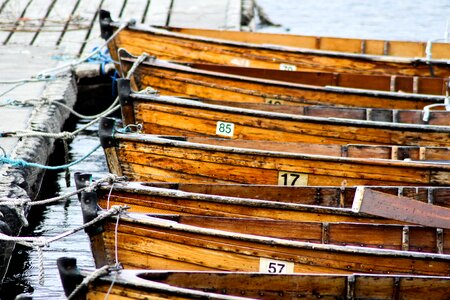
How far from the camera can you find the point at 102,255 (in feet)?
22.7

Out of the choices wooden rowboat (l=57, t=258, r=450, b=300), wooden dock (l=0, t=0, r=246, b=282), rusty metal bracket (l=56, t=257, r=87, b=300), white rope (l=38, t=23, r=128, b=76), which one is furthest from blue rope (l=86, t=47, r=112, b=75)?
rusty metal bracket (l=56, t=257, r=87, b=300)

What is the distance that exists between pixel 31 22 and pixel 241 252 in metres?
8.22

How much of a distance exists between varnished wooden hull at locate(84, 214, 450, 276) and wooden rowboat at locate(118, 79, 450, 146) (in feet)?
9.02

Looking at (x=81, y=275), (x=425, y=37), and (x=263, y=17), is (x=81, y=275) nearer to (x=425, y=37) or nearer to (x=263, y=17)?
(x=263, y=17)

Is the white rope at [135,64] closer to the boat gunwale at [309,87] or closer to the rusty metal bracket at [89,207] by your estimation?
the boat gunwale at [309,87]

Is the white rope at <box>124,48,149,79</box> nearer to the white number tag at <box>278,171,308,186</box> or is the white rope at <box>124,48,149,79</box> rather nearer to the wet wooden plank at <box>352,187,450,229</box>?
the white number tag at <box>278,171,308,186</box>

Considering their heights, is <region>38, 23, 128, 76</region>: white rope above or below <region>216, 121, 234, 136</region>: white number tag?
above

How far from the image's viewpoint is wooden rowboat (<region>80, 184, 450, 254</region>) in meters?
7.36

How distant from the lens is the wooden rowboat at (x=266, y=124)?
9.48 metres

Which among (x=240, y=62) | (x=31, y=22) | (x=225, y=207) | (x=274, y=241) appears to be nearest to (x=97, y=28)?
(x=31, y=22)

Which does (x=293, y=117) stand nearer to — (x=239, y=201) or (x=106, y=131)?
(x=106, y=131)

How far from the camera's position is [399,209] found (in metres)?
7.09

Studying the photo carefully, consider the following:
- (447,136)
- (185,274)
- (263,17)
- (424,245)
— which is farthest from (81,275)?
(263,17)

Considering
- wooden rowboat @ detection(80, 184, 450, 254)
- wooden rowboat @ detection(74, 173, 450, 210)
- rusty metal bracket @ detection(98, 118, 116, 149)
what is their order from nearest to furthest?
wooden rowboat @ detection(80, 184, 450, 254)
wooden rowboat @ detection(74, 173, 450, 210)
rusty metal bracket @ detection(98, 118, 116, 149)
